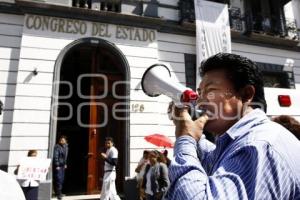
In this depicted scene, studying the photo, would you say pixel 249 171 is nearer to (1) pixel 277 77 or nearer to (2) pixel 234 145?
(2) pixel 234 145

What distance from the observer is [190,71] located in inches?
471

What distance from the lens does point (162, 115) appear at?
1105 cm

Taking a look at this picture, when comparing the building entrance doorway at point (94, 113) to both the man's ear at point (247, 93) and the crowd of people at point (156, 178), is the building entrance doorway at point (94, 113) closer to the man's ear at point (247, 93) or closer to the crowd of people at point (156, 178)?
the crowd of people at point (156, 178)

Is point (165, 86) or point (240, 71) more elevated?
point (165, 86)

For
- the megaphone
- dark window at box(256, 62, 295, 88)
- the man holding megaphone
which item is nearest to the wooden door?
dark window at box(256, 62, 295, 88)

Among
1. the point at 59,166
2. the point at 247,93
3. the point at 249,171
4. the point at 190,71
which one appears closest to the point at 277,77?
the point at 190,71

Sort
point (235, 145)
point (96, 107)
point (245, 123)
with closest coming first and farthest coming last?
point (235, 145) < point (245, 123) < point (96, 107)

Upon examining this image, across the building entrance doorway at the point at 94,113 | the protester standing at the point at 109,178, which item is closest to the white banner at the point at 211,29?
the building entrance doorway at the point at 94,113

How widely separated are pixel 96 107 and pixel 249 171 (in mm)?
10209

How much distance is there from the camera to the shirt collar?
1.39 metres

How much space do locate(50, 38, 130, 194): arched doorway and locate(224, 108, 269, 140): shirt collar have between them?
8876mm

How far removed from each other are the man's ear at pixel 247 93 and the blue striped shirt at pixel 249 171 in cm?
28

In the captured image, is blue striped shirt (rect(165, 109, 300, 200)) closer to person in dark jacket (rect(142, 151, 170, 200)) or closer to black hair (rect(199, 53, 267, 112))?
black hair (rect(199, 53, 267, 112))

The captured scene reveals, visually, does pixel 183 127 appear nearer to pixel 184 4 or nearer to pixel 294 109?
pixel 294 109
